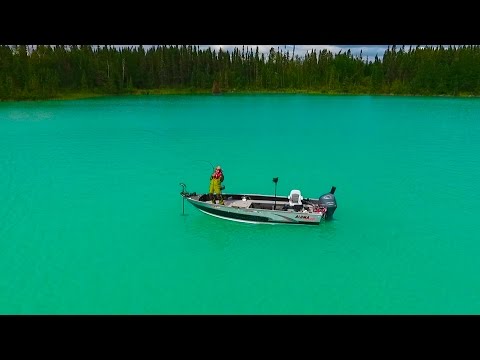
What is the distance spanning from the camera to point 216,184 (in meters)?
15.2

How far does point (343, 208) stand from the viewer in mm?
17125

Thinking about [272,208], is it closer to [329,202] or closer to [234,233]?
[234,233]

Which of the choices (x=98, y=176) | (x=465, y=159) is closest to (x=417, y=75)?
(x=465, y=159)

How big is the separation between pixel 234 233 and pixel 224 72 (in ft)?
290

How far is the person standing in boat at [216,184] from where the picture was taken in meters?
15.1

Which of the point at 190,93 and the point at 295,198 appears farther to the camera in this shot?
the point at 190,93

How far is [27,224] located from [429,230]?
16.0 metres

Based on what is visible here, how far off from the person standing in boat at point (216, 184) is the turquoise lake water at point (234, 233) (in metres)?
1.03

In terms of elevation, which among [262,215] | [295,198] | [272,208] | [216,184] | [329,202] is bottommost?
[262,215]

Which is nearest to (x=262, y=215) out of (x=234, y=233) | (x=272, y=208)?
(x=272, y=208)

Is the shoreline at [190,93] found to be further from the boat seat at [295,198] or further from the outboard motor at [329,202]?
the outboard motor at [329,202]

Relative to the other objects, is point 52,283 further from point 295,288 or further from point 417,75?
point 417,75

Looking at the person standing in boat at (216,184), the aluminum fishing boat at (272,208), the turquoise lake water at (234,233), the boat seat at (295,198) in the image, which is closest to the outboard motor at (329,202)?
the aluminum fishing boat at (272,208)

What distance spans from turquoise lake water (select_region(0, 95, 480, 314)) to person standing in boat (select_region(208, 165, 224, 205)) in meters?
1.03
